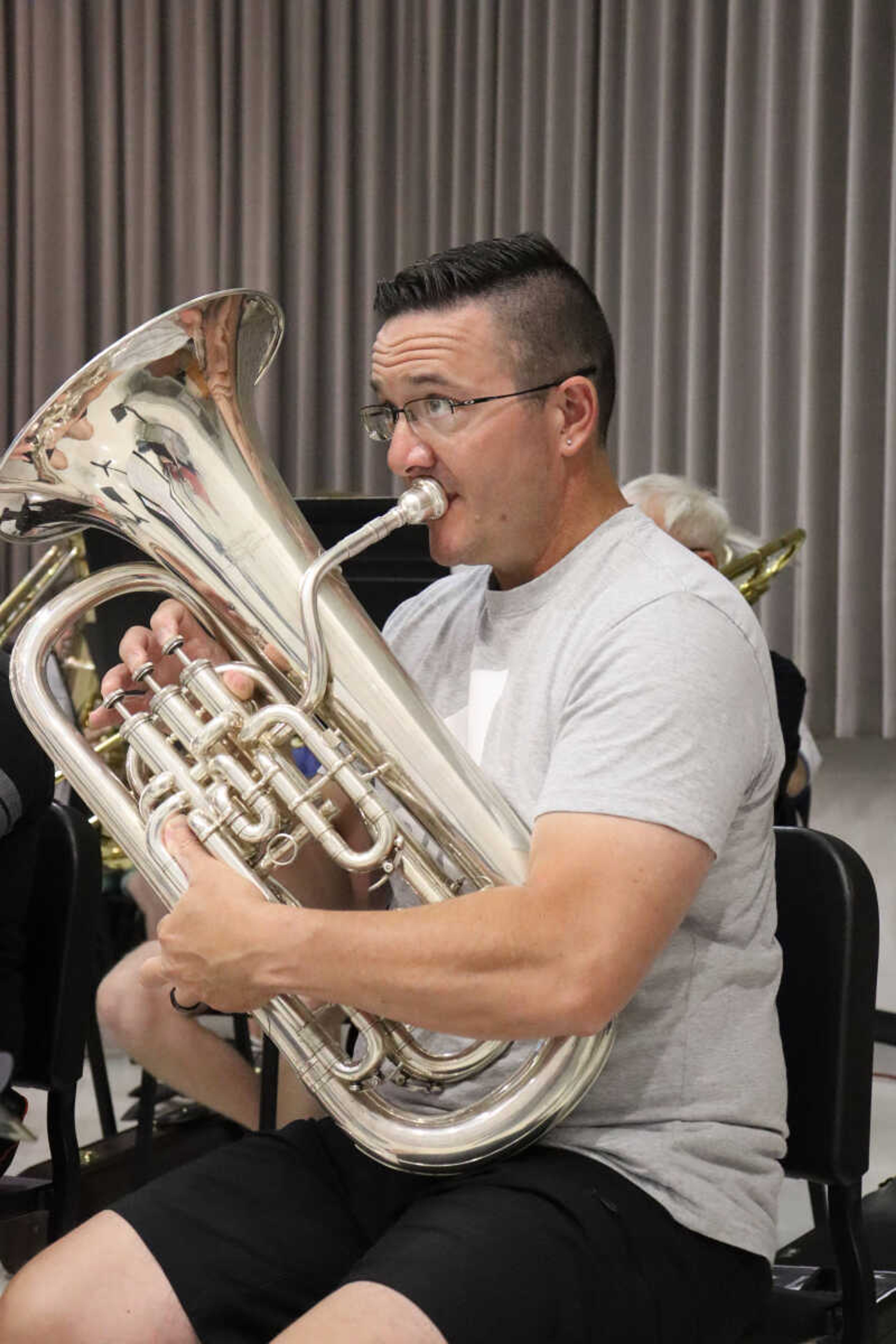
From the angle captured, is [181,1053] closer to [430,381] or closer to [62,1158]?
[62,1158]

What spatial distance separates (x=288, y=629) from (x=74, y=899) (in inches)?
27.0

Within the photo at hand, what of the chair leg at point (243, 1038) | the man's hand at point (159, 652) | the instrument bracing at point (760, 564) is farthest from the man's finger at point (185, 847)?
the instrument bracing at point (760, 564)

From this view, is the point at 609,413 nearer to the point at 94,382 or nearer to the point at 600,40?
the point at 94,382

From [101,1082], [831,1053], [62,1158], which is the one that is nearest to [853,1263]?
[831,1053]

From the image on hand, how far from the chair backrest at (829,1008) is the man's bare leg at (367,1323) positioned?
48 centimetres

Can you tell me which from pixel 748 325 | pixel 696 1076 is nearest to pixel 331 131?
pixel 748 325

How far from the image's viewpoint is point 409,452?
4.56ft

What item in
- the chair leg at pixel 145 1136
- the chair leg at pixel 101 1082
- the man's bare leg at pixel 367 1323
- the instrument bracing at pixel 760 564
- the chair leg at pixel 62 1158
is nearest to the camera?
the man's bare leg at pixel 367 1323

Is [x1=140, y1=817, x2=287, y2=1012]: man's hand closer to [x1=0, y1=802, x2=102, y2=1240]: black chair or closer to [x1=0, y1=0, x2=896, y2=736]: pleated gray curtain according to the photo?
[x1=0, y1=802, x2=102, y2=1240]: black chair

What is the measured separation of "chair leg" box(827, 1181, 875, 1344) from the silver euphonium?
38 centimetres

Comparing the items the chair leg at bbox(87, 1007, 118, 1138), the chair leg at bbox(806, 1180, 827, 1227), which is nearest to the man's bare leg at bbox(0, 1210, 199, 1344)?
the chair leg at bbox(806, 1180, 827, 1227)

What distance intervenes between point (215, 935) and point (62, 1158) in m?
0.76

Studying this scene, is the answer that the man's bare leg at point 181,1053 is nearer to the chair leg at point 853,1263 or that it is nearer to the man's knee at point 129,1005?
the man's knee at point 129,1005

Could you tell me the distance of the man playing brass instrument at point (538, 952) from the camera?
114 cm
